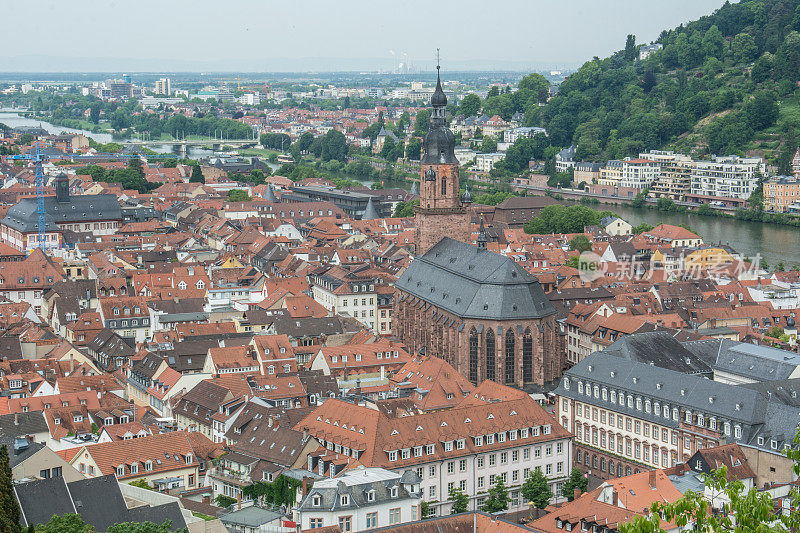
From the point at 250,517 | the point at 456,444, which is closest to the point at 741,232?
the point at 456,444

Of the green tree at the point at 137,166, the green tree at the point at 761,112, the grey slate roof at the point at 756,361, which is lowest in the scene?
the green tree at the point at 137,166

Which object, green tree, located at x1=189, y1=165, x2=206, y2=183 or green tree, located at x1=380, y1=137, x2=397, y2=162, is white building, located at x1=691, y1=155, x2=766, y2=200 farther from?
green tree, located at x1=380, y1=137, x2=397, y2=162

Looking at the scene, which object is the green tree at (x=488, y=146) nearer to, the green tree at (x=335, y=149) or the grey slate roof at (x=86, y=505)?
the green tree at (x=335, y=149)

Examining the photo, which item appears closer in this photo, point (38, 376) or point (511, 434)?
point (511, 434)

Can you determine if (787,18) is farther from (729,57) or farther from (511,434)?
(511,434)

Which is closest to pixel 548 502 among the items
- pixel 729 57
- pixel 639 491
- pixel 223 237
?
pixel 639 491

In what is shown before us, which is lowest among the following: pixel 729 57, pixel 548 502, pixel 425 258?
pixel 548 502

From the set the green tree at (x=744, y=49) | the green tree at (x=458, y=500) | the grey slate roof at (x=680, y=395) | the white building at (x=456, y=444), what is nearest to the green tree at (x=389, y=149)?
the green tree at (x=744, y=49)
